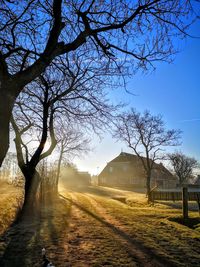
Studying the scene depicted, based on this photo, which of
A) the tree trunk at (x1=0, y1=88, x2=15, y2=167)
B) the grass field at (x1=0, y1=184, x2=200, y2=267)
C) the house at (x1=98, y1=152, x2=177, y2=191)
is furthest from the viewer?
the house at (x1=98, y1=152, x2=177, y2=191)

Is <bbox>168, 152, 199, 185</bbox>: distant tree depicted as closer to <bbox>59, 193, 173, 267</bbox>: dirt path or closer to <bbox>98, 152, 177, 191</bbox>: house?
<bbox>98, 152, 177, 191</bbox>: house

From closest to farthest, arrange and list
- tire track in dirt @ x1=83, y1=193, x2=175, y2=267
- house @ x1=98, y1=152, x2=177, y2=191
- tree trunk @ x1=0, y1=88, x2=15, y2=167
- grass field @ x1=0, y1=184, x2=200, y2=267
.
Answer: tire track in dirt @ x1=83, y1=193, x2=175, y2=267 < grass field @ x1=0, y1=184, x2=200, y2=267 < tree trunk @ x1=0, y1=88, x2=15, y2=167 < house @ x1=98, y1=152, x2=177, y2=191

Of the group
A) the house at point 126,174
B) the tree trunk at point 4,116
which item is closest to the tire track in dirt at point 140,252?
the tree trunk at point 4,116

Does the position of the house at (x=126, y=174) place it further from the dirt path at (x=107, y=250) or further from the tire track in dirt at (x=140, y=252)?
the tire track in dirt at (x=140, y=252)

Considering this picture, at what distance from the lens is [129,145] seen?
23.8 meters

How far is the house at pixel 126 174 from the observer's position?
59141 mm

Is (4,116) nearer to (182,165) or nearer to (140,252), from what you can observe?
(140,252)

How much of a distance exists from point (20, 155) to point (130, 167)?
174ft

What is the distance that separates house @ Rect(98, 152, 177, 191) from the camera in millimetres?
59141

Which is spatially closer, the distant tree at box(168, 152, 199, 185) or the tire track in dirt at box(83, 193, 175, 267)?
the tire track in dirt at box(83, 193, 175, 267)

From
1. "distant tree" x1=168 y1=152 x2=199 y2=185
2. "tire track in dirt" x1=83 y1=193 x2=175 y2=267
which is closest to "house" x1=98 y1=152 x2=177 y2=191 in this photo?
"distant tree" x1=168 y1=152 x2=199 y2=185

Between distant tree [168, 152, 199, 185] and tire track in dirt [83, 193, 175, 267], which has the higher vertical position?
distant tree [168, 152, 199, 185]

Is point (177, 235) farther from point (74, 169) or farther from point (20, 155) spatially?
point (74, 169)

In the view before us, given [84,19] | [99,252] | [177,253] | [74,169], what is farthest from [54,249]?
[74,169]
